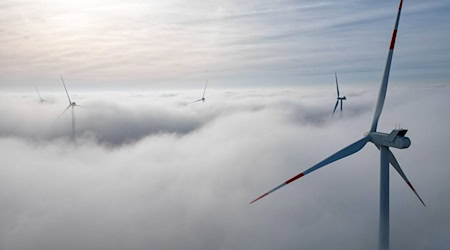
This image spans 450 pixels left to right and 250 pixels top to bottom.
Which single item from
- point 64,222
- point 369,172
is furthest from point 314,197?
point 64,222

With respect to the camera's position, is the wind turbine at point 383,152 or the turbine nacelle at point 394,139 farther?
the wind turbine at point 383,152

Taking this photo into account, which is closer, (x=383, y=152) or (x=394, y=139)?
(x=394, y=139)

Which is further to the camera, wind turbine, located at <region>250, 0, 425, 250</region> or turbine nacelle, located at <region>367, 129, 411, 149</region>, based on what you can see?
wind turbine, located at <region>250, 0, 425, 250</region>

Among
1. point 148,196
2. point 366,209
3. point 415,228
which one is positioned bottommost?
point 148,196

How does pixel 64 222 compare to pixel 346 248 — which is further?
pixel 64 222

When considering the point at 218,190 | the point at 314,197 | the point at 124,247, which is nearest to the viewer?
the point at 124,247

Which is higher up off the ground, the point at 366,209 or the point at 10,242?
the point at 366,209

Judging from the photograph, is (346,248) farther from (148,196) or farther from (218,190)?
(148,196)

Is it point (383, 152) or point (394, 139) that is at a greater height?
point (394, 139)
